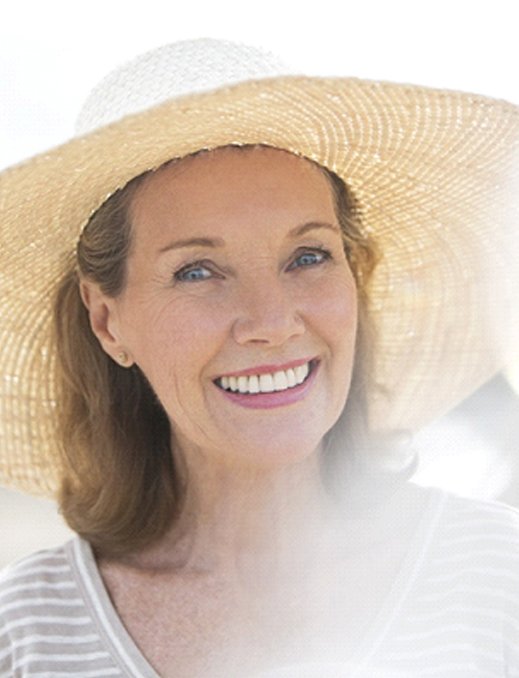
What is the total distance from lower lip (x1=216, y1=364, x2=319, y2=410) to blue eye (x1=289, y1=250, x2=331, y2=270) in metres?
0.21

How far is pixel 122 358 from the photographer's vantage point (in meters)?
3.00

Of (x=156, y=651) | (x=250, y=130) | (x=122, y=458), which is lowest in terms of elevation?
(x=156, y=651)

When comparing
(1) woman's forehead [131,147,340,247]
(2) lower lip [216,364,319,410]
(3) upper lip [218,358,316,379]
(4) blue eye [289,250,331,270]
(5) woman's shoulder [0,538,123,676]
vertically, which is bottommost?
(5) woman's shoulder [0,538,123,676]

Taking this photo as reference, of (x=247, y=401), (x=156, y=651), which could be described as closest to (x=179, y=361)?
(x=247, y=401)

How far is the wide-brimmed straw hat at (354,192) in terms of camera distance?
264 centimetres

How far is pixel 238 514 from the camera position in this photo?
2.95m

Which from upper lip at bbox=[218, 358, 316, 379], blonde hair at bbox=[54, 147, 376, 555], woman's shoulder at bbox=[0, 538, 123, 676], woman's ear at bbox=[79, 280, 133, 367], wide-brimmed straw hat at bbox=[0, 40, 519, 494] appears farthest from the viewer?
blonde hair at bbox=[54, 147, 376, 555]

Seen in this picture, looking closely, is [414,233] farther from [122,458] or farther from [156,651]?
[156,651]

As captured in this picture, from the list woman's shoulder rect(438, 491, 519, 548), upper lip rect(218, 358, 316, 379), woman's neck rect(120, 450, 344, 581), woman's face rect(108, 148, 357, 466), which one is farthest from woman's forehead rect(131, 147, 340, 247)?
woman's shoulder rect(438, 491, 519, 548)

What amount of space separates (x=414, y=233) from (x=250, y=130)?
2.08ft

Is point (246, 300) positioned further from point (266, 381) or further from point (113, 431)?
point (113, 431)

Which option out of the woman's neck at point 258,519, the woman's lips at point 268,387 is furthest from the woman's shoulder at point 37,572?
the woman's lips at point 268,387

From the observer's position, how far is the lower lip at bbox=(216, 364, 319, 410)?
9.02 feet

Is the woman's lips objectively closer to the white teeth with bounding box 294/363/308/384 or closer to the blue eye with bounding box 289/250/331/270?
the white teeth with bounding box 294/363/308/384
